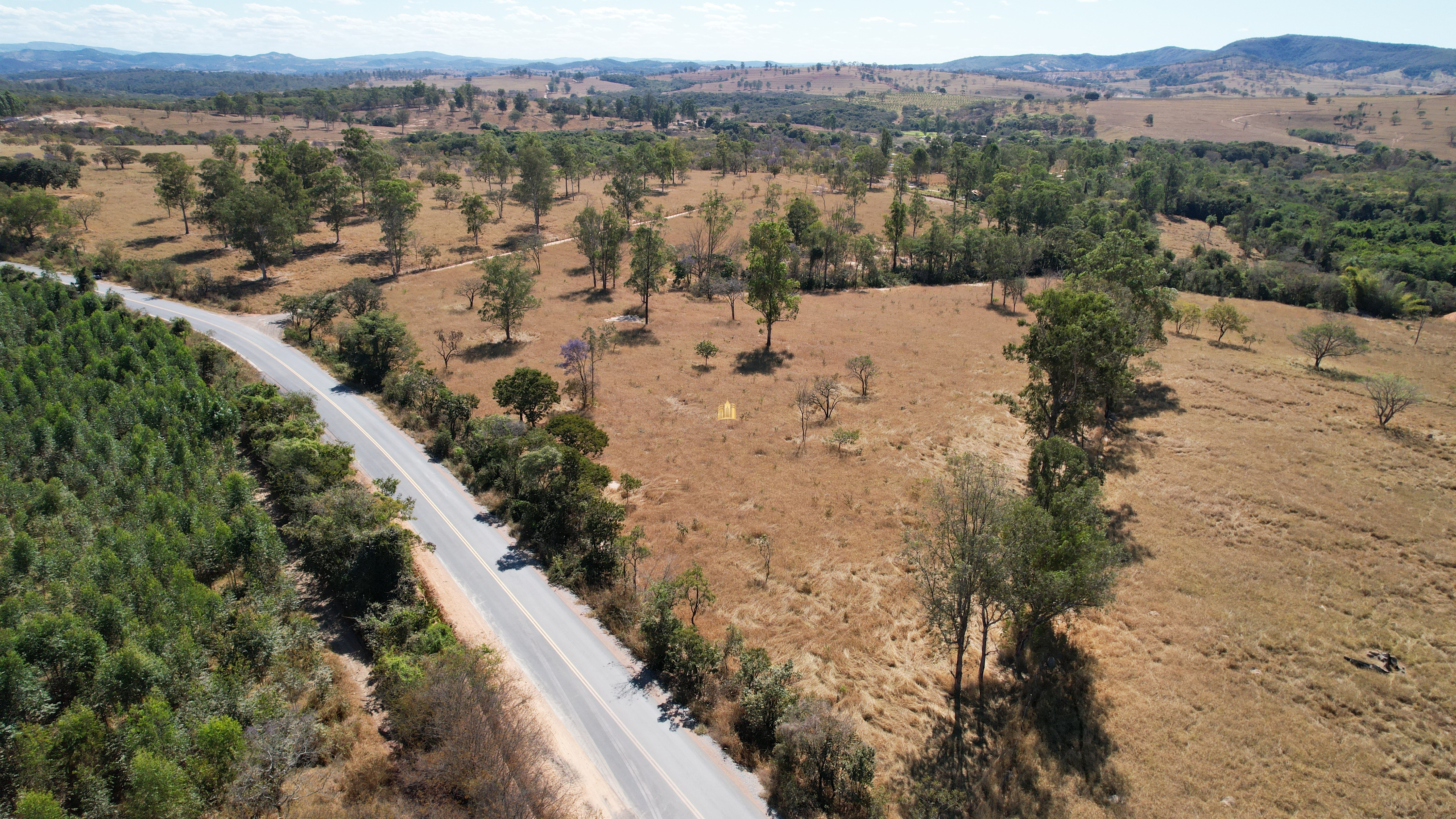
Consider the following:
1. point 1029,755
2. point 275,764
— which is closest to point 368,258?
Answer: point 275,764

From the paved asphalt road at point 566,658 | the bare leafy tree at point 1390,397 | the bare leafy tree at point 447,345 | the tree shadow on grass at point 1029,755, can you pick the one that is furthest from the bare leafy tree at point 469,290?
the bare leafy tree at point 1390,397

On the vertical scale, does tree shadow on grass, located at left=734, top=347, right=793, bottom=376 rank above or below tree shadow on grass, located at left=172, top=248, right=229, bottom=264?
below

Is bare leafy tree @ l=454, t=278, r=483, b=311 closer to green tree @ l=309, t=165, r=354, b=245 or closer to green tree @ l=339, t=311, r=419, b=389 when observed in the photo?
green tree @ l=339, t=311, r=419, b=389

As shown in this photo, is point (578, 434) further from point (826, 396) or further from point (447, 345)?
point (447, 345)

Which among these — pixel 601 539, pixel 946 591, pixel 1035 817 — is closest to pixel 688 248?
pixel 601 539

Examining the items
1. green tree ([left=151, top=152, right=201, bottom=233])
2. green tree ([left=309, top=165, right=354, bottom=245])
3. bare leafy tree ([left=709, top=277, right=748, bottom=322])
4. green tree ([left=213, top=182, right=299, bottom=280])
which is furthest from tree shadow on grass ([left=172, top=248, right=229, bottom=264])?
bare leafy tree ([left=709, top=277, right=748, bottom=322])

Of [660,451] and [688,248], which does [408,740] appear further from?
[688,248]

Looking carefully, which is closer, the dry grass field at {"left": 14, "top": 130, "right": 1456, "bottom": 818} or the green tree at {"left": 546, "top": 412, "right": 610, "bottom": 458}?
the dry grass field at {"left": 14, "top": 130, "right": 1456, "bottom": 818}

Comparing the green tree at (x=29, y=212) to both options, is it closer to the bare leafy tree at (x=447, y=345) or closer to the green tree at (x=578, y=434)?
the bare leafy tree at (x=447, y=345)
